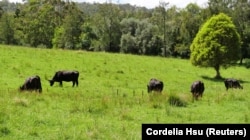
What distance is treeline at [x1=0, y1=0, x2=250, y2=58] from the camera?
82.1 meters

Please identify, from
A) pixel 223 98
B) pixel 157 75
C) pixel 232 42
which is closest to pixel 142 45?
pixel 232 42

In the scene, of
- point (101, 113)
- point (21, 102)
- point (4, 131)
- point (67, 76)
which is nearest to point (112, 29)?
point (67, 76)

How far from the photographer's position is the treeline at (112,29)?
82125 millimetres

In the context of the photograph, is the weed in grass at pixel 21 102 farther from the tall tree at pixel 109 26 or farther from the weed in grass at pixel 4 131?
the tall tree at pixel 109 26

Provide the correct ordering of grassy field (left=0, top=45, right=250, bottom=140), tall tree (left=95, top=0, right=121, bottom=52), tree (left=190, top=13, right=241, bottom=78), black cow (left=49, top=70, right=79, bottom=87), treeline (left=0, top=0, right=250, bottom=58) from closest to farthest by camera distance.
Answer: grassy field (left=0, top=45, right=250, bottom=140) → black cow (left=49, top=70, right=79, bottom=87) → tree (left=190, top=13, right=241, bottom=78) → treeline (left=0, top=0, right=250, bottom=58) → tall tree (left=95, top=0, right=121, bottom=52)

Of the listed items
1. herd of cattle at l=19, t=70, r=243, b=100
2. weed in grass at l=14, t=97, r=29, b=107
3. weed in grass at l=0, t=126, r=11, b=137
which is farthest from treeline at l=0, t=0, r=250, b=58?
weed in grass at l=0, t=126, r=11, b=137

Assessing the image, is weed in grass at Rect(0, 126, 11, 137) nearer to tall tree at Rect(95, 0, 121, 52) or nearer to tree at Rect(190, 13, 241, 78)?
tree at Rect(190, 13, 241, 78)

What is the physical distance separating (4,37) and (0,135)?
7937 cm

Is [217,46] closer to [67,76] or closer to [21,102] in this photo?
[67,76]

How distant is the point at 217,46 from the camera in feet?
158

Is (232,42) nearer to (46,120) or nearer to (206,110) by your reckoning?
(206,110)

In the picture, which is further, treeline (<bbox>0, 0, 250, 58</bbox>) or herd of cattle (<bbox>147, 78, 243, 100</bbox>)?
treeline (<bbox>0, 0, 250, 58</bbox>)

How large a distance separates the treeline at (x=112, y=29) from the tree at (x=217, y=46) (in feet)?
94.7

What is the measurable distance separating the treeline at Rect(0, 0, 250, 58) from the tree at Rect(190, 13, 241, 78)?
28867mm
